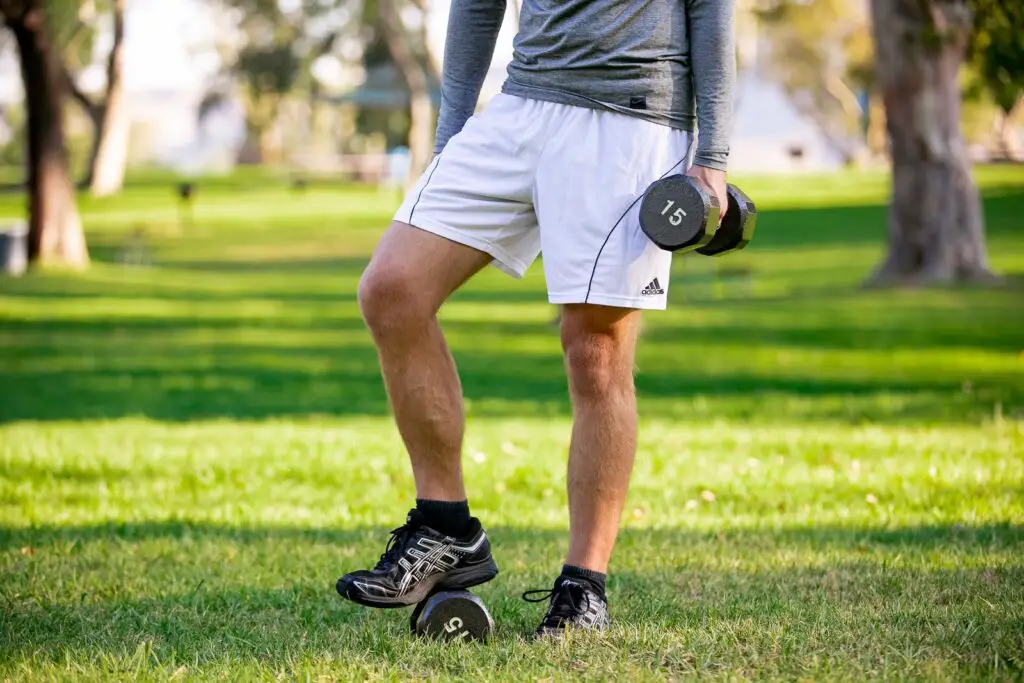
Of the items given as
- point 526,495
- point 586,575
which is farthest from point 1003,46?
point 586,575

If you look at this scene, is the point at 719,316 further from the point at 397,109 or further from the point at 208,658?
the point at 397,109

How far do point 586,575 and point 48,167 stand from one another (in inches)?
858

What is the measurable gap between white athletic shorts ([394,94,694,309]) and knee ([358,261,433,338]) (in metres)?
0.15

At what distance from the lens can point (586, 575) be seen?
3.89 meters

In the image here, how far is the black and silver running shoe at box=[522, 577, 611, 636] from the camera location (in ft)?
12.5

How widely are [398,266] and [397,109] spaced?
72.7 metres

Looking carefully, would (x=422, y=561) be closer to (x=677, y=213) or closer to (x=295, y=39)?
(x=677, y=213)

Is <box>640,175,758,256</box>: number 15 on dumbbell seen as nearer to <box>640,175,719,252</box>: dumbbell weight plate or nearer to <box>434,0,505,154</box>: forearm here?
<box>640,175,719,252</box>: dumbbell weight plate

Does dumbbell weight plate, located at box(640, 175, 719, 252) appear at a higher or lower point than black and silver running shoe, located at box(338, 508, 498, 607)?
higher

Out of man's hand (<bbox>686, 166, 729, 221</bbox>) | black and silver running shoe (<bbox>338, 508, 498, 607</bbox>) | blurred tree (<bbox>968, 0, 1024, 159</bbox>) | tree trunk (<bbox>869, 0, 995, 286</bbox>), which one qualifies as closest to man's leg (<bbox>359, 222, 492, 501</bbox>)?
black and silver running shoe (<bbox>338, 508, 498, 607</bbox>)

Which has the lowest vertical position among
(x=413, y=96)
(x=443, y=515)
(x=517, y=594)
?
(x=517, y=594)

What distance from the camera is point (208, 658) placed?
3.70 m

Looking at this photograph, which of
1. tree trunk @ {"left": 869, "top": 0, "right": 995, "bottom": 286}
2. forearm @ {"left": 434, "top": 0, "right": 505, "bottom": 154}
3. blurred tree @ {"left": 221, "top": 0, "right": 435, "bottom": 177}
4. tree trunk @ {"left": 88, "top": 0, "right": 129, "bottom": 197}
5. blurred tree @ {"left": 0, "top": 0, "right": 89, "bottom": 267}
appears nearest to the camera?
forearm @ {"left": 434, "top": 0, "right": 505, "bottom": 154}

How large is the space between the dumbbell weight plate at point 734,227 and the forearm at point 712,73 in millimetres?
109
